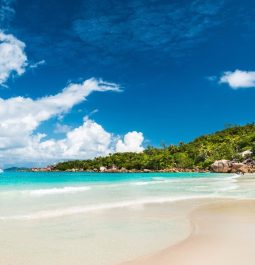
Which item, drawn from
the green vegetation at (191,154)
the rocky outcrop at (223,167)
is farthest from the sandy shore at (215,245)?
the green vegetation at (191,154)

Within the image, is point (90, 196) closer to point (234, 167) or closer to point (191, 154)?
point (234, 167)

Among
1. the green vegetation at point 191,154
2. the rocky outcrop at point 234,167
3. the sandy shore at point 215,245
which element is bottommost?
the sandy shore at point 215,245

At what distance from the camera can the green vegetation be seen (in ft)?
362

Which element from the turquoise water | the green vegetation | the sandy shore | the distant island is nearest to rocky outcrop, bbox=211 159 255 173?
the distant island

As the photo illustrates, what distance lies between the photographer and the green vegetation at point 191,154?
110250 millimetres

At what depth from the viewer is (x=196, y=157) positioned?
119438 millimetres

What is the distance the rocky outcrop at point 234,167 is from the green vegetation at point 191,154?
203 inches

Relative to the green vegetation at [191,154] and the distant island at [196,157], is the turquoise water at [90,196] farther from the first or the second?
the green vegetation at [191,154]

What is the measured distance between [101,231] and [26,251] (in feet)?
9.61

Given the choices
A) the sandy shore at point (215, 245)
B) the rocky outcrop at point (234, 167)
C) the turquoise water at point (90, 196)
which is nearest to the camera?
the sandy shore at point (215, 245)

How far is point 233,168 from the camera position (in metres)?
86.2

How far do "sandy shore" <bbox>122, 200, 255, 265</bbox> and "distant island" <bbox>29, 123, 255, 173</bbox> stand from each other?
2893 inches

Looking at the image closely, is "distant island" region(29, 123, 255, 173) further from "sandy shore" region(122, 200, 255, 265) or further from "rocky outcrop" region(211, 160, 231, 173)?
"sandy shore" region(122, 200, 255, 265)

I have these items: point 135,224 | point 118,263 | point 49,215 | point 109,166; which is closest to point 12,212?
point 49,215
